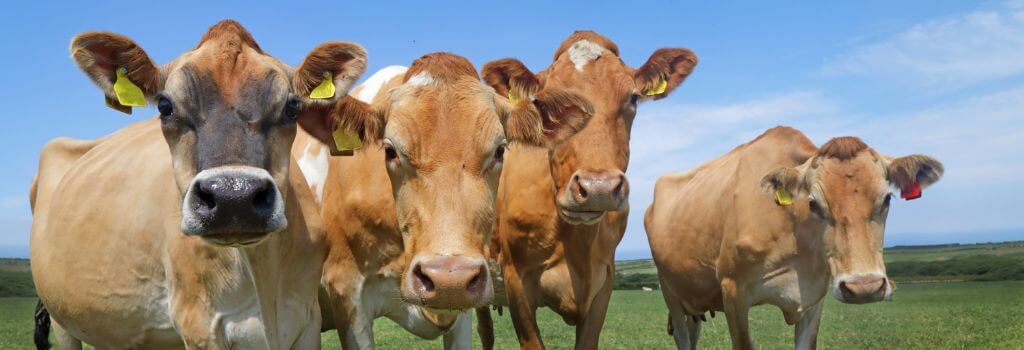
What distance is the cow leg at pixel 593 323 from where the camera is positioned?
22.4 ft

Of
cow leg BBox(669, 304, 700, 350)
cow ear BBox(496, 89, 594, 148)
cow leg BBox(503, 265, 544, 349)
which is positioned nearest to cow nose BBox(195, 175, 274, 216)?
cow ear BBox(496, 89, 594, 148)

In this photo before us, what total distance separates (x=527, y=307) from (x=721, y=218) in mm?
3662

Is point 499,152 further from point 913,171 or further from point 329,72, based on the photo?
point 913,171

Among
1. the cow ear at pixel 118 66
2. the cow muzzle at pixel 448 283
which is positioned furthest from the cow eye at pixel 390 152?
the cow ear at pixel 118 66

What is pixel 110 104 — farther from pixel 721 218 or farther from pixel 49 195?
pixel 721 218

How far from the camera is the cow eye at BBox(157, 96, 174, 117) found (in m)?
4.28

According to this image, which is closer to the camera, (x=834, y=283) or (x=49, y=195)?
(x=49, y=195)

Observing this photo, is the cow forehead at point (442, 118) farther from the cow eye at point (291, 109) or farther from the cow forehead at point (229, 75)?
the cow forehead at point (229, 75)

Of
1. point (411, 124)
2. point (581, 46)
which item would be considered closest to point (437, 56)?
point (411, 124)

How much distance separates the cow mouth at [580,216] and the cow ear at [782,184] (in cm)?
289

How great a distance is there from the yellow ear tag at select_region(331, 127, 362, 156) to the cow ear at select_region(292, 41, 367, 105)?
181 millimetres

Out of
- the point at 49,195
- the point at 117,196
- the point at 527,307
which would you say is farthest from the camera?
the point at 49,195

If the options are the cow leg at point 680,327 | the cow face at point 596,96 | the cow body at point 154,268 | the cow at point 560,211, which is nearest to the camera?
the cow body at point 154,268

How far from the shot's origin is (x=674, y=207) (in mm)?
11148
